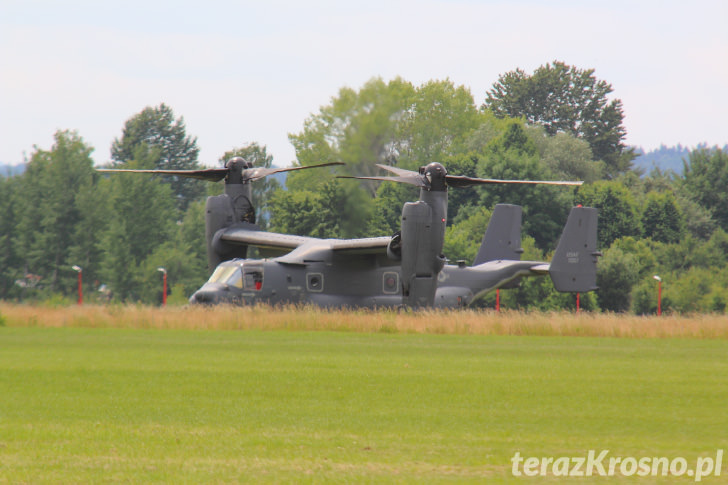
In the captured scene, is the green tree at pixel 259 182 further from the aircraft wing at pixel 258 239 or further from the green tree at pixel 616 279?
the aircraft wing at pixel 258 239

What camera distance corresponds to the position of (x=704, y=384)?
15.8 metres

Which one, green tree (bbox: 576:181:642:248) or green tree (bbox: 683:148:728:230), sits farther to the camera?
green tree (bbox: 683:148:728:230)

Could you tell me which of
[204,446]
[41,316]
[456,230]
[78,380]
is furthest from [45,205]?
[204,446]

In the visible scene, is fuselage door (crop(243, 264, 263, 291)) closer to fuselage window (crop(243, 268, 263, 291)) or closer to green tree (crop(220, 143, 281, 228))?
fuselage window (crop(243, 268, 263, 291))

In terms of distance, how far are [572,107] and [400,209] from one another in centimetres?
4147

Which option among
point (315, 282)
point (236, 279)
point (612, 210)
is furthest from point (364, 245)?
point (612, 210)

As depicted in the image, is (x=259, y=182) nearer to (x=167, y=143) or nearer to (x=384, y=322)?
(x=167, y=143)

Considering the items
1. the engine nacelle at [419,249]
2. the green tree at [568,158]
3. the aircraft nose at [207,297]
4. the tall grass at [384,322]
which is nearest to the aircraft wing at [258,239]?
the aircraft nose at [207,297]

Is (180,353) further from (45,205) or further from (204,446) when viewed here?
(45,205)

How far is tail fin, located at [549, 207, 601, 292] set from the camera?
3962 centimetres

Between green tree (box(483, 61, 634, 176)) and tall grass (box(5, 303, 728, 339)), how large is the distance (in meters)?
76.4

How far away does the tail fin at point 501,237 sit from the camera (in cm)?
4622

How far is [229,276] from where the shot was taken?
36.5m

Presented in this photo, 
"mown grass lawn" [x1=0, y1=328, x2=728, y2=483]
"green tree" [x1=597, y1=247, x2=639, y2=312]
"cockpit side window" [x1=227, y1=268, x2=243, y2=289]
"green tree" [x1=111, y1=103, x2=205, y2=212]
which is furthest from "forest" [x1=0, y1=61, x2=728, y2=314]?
"mown grass lawn" [x1=0, y1=328, x2=728, y2=483]
